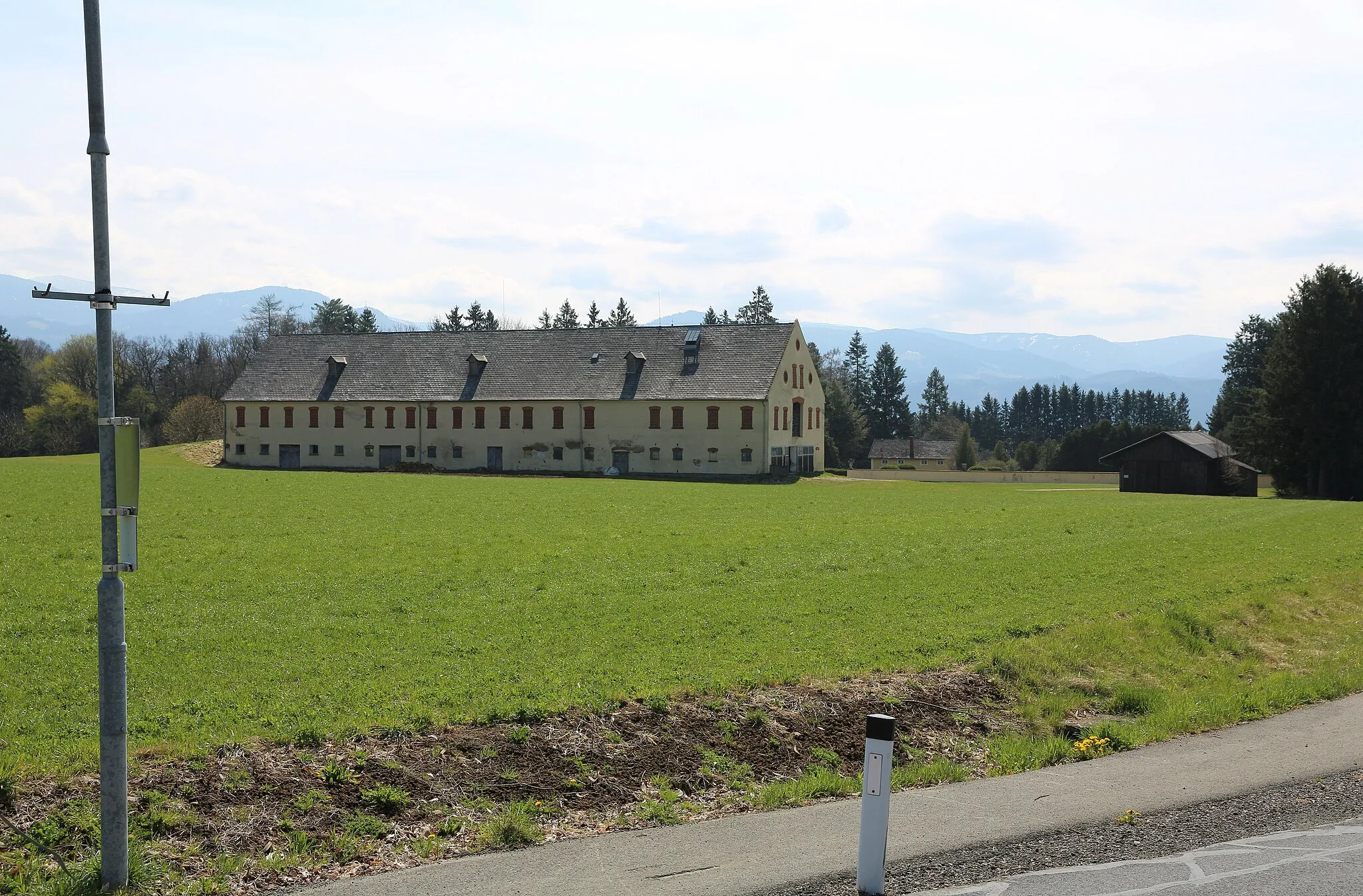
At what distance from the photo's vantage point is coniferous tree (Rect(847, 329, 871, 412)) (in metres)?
160

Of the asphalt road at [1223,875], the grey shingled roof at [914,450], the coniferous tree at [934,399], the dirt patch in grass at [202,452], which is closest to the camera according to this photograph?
the asphalt road at [1223,875]

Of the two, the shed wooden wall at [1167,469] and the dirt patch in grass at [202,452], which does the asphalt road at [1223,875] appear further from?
the dirt patch in grass at [202,452]

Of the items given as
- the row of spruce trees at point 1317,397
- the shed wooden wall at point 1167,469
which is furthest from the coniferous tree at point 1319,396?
the shed wooden wall at point 1167,469

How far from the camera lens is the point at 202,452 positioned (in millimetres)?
85438

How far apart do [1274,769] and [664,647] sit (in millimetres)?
6914

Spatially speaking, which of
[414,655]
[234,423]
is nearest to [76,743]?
[414,655]

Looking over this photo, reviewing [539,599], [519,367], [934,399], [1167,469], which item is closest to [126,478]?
[539,599]

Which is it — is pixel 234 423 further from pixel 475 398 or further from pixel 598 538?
pixel 598 538

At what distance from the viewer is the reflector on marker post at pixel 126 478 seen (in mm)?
6711

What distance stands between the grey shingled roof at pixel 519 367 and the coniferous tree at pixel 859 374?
243 ft

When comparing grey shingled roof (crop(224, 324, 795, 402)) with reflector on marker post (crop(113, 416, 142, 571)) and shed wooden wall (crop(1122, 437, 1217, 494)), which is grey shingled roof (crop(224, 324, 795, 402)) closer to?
shed wooden wall (crop(1122, 437, 1217, 494))

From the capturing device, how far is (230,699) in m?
11.2

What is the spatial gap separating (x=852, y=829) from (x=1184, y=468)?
71.6 m

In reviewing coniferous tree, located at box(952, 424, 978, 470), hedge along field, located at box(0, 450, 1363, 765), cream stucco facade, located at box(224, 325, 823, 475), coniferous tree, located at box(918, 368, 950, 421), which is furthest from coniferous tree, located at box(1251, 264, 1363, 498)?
coniferous tree, located at box(918, 368, 950, 421)
